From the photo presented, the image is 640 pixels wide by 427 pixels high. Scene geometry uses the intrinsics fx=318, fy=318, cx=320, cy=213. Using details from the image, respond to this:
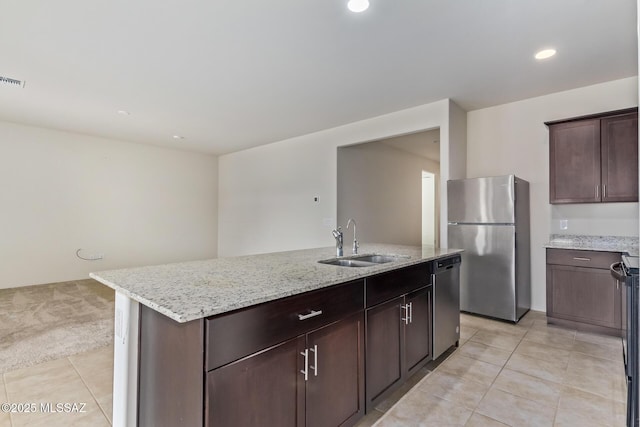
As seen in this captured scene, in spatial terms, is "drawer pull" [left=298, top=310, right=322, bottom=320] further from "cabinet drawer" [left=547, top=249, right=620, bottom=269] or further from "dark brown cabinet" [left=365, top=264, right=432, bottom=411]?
"cabinet drawer" [left=547, top=249, right=620, bottom=269]

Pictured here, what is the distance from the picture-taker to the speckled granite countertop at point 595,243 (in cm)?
311

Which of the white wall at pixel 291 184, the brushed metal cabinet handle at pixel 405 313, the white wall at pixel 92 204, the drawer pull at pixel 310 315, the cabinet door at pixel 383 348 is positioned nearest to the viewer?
the drawer pull at pixel 310 315

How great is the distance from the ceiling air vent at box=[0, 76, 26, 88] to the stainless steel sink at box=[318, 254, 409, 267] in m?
3.84

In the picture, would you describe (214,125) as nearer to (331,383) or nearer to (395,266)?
(395,266)

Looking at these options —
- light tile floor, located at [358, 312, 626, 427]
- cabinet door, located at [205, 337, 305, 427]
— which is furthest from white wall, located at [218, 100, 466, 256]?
cabinet door, located at [205, 337, 305, 427]

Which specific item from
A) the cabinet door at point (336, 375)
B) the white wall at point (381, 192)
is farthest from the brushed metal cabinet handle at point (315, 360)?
the white wall at point (381, 192)

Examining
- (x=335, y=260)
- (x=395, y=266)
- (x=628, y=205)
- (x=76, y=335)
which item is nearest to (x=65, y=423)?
(x=76, y=335)

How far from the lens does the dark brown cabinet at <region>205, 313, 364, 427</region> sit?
1149mm

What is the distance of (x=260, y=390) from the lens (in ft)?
4.09

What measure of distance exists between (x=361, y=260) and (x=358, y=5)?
6.05 ft

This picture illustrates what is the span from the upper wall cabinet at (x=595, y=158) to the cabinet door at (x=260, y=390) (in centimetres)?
356

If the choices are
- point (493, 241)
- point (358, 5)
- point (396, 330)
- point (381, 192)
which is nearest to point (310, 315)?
point (396, 330)

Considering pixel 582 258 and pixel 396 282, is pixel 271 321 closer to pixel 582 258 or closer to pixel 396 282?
pixel 396 282

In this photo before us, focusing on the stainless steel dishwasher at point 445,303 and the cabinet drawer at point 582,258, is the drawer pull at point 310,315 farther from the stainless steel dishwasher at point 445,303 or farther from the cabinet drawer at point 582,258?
the cabinet drawer at point 582,258
